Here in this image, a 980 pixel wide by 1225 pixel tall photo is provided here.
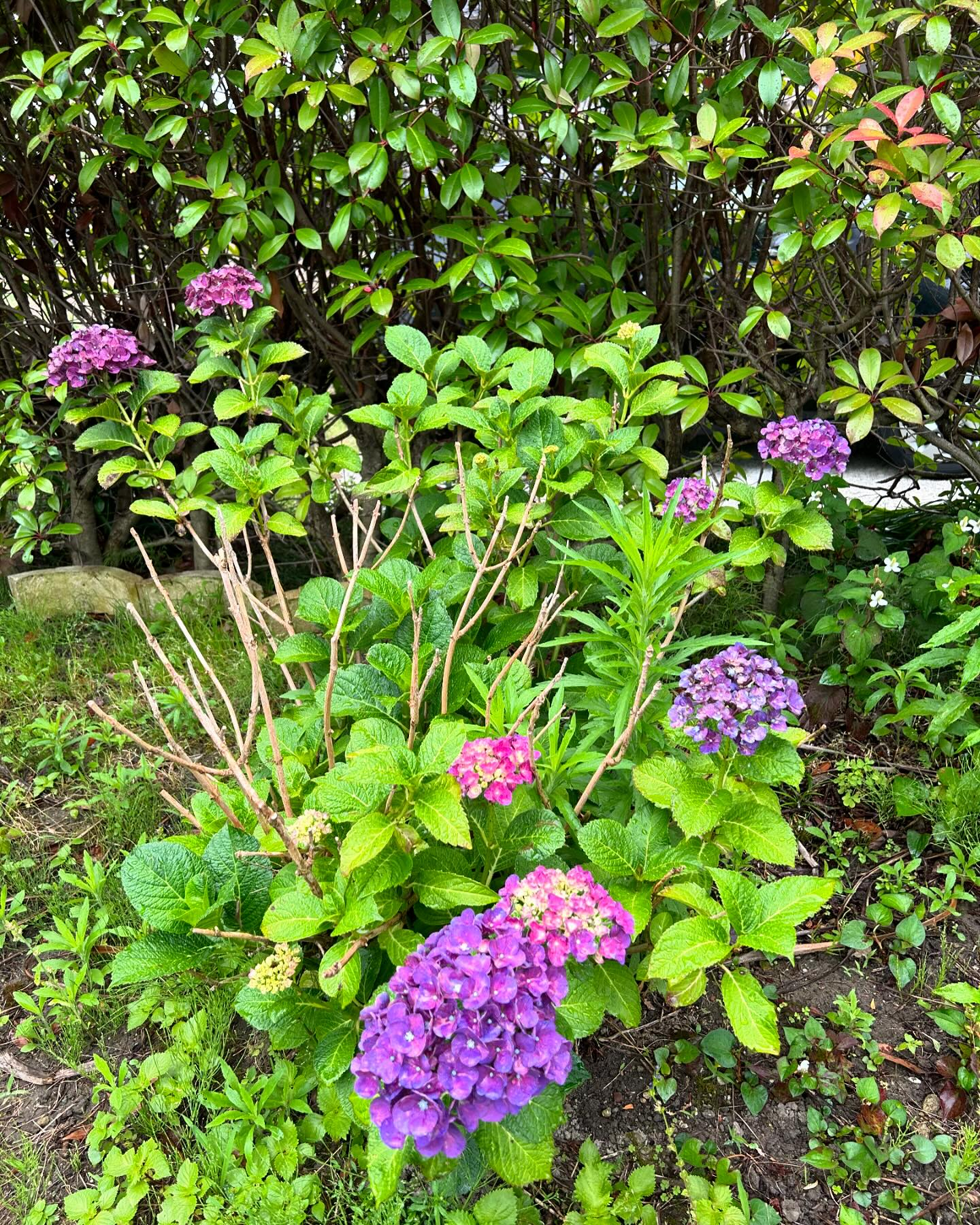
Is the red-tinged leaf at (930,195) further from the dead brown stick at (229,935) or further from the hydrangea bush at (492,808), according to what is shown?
the dead brown stick at (229,935)

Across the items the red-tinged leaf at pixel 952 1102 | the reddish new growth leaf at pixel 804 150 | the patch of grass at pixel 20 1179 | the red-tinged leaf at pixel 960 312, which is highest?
the reddish new growth leaf at pixel 804 150

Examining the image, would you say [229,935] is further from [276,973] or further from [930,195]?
[930,195]

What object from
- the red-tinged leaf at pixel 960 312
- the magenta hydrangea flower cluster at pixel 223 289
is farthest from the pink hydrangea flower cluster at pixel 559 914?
the red-tinged leaf at pixel 960 312

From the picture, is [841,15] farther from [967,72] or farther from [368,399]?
[368,399]

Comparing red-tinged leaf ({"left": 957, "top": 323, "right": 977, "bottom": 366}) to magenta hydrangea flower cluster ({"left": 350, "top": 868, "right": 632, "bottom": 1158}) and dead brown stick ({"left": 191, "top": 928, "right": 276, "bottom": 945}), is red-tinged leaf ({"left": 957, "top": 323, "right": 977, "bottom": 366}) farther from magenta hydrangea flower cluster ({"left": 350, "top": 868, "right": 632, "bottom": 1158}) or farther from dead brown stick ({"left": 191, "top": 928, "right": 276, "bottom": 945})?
dead brown stick ({"left": 191, "top": 928, "right": 276, "bottom": 945})

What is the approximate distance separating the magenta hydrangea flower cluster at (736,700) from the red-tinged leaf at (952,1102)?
859mm

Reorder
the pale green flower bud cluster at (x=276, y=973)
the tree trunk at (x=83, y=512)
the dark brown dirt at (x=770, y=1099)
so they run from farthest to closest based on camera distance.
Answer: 1. the tree trunk at (x=83, y=512)
2. the dark brown dirt at (x=770, y=1099)
3. the pale green flower bud cluster at (x=276, y=973)

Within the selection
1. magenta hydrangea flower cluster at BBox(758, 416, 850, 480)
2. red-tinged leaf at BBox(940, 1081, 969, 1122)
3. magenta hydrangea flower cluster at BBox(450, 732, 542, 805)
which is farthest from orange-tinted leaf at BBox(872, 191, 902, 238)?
red-tinged leaf at BBox(940, 1081, 969, 1122)

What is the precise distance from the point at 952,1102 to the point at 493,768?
3.88ft

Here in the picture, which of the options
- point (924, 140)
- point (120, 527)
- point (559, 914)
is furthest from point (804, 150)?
point (120, 527)

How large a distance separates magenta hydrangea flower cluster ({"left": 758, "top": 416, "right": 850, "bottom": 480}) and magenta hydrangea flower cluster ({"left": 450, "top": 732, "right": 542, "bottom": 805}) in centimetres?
126

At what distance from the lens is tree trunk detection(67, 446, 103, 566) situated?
3.58 meters

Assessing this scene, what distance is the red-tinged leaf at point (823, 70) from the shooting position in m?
1.77

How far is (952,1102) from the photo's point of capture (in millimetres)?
1612
